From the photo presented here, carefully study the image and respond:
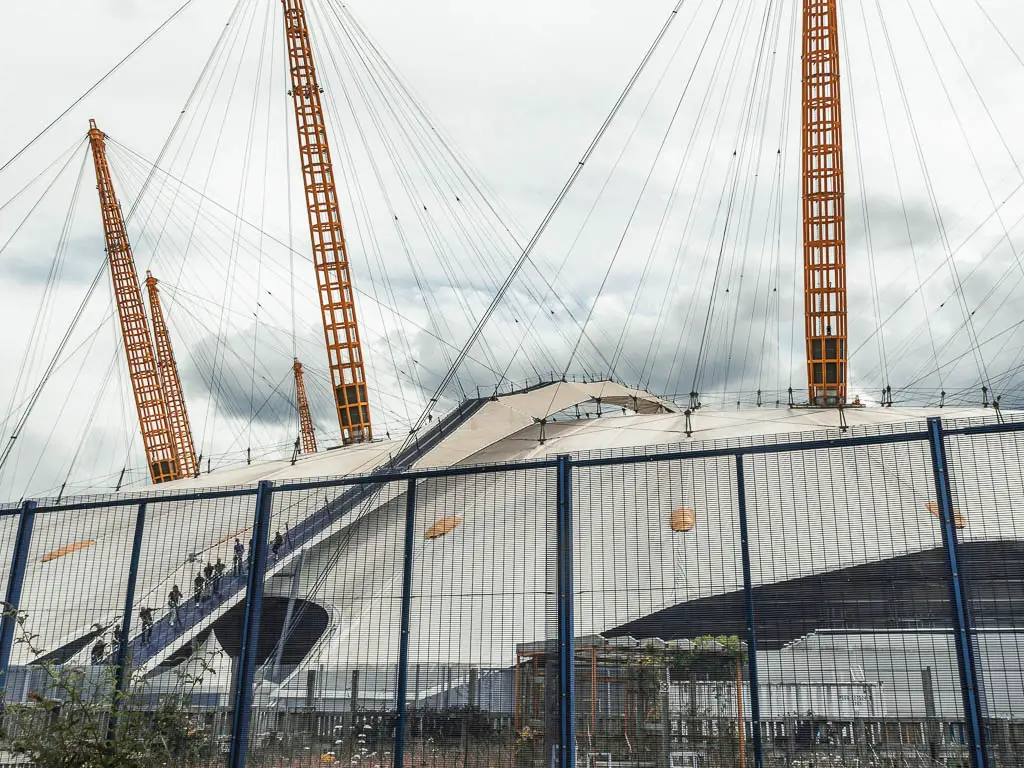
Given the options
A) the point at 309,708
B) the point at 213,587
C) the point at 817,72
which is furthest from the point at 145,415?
the point at 309,708

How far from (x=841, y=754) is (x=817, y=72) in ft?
143

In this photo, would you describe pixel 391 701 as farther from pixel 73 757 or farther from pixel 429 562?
pixel 73 757

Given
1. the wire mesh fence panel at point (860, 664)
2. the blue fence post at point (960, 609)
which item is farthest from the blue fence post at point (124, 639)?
the blue fence post at point (960, 609)

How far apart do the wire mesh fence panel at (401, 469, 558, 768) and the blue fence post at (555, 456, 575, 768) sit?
175 millimetres

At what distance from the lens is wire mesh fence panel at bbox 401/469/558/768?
1009cm

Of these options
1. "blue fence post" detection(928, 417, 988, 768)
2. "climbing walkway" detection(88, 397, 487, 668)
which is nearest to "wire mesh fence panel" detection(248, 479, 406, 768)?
"climbing walkway" detection(88, 397, 487, 668)

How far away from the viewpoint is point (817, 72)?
46.2 meters

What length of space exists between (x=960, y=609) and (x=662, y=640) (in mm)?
2981

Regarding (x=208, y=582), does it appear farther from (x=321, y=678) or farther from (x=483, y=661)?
(x=483, y=661)

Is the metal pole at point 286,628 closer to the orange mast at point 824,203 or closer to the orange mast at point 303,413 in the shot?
the orange mast at point 824,203

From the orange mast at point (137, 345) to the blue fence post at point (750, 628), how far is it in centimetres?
6197

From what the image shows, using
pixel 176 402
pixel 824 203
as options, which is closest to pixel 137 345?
pixel 176 402

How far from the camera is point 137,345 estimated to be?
66.0m

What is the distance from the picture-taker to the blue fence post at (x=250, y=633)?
10.7 m
